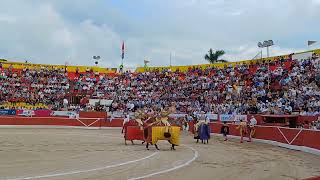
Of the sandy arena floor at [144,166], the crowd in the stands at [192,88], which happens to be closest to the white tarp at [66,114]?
the crowd in the stands at [192,88]

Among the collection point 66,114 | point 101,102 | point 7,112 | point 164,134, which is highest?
point 101,102

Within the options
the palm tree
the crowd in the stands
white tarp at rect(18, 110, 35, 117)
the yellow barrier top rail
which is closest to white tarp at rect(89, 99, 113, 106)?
the crowd in the stands

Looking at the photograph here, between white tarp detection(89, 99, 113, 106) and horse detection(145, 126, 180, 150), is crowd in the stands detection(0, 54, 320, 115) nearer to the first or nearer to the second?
white tarp detection(89, 99, 113, 106)

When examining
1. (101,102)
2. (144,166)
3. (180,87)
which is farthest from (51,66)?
(144,166)

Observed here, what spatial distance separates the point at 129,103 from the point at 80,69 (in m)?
15.2

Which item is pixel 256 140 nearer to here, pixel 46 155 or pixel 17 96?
pixel 46 155

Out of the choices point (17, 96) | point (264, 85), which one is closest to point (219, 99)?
point (264, 85)

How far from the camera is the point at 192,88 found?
49.2 m

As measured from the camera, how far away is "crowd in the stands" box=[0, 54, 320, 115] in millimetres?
34156

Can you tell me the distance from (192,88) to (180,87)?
2.26 meters

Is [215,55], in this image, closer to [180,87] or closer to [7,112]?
[180,87]

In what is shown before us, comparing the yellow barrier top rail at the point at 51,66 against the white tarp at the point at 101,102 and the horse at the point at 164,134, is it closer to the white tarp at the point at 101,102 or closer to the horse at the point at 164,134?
the white tarp at the point at 101,102

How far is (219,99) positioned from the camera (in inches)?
1689

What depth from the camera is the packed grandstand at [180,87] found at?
34969mm
